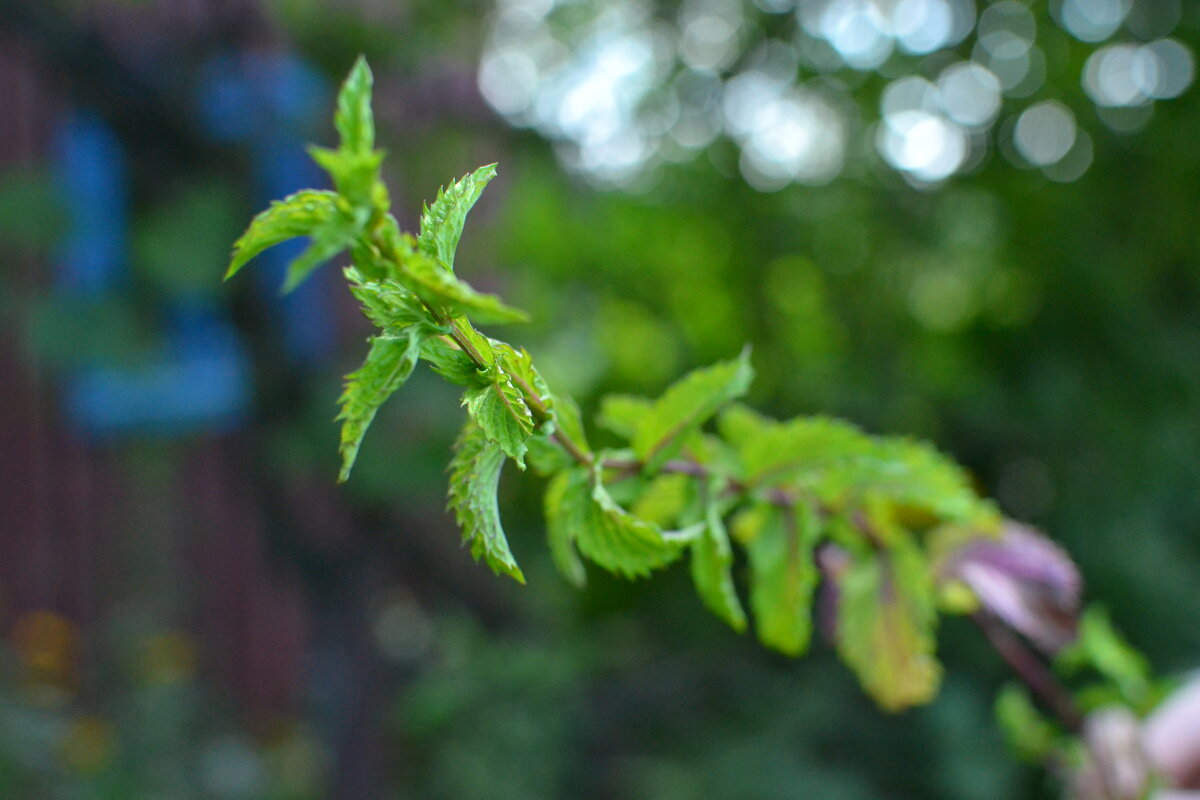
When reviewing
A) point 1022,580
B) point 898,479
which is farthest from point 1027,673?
point 898,479

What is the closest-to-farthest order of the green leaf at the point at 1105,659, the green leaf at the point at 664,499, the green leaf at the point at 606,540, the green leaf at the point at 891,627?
the green leaf at the point at 606,540
the green leaf at the point at 664,499
the green leaf at the point at 891,627
the green leaf at the point at 1105,659

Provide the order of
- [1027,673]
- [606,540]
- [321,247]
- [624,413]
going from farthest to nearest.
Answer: [1027,673], [624,413], [606,540], [321,247]

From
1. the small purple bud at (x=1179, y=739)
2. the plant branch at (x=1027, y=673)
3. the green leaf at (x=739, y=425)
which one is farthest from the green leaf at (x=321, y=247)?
the small purple bud at (x=1179, y=739)

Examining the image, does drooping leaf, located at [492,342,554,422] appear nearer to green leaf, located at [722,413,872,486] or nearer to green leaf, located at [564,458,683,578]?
green leaf, located at [564,458,683,578]

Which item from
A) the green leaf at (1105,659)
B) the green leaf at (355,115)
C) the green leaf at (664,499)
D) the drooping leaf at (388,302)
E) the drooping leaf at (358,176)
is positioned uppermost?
the green leaf at (355,115)

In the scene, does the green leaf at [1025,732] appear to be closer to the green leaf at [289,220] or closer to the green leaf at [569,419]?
the green leaf at [569,419]

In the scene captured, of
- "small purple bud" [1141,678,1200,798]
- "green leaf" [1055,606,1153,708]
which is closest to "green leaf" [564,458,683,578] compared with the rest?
"green leaf" [1055,606,1153,708]

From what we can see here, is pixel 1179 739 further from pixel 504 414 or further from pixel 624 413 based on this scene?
pixel 504 414
